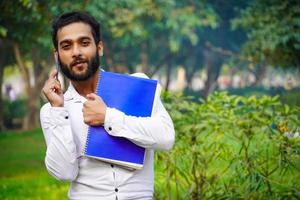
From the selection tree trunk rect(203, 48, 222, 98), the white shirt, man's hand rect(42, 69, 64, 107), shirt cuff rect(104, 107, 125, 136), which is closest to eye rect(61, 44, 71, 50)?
man's hand rect(42, 69, 64, 107)

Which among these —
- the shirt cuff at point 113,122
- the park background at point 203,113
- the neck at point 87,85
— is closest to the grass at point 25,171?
the park background at point 203,113

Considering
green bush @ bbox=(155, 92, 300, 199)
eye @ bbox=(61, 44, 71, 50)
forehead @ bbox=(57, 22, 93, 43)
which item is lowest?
green bush @ bbox=(155, 92, 300, 199)

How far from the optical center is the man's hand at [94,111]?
90.0 inches

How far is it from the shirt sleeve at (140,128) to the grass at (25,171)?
15.5 feet

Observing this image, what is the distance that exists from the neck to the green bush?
191cm

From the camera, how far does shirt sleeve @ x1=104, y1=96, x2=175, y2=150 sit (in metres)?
2.27

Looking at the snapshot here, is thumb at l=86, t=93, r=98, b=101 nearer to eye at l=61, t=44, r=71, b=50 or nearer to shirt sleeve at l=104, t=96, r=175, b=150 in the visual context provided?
shirt sleeve at l=104, t=96, r=175, b=150

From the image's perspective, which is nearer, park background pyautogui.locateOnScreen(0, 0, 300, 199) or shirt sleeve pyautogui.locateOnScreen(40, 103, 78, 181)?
shirt sleeve pyautogui.locateOnScreen(40, 103, 78, 181)

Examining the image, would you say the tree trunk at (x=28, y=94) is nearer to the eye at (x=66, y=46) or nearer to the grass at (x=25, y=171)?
the grass at (x=25, y=171)

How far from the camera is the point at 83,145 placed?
95.7 inches

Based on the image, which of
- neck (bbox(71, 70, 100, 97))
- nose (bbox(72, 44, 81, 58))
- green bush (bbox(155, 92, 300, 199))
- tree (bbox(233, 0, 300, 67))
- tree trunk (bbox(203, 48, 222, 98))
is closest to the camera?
nose (bbox(72, 44, 81, 58))

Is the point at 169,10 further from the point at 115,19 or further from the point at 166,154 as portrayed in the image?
the point at 166,154

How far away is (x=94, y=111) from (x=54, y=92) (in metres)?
0.26

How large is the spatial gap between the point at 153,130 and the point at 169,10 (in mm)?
20113
